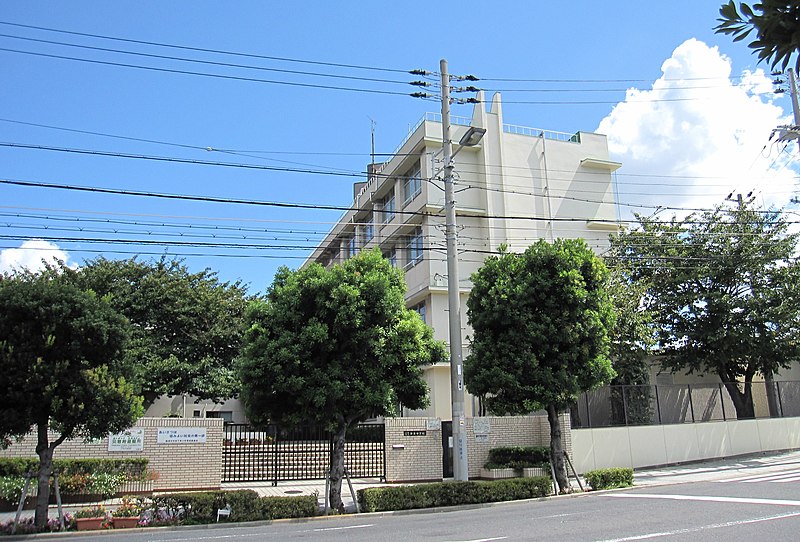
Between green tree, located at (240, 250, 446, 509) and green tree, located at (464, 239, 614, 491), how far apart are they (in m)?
3.32

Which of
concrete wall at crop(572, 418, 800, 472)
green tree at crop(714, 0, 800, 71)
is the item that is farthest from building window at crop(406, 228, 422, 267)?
green tree at crop(714, 0, 800, 71)

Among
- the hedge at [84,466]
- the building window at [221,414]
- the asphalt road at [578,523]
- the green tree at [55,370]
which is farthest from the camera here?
the building window at [221,414]

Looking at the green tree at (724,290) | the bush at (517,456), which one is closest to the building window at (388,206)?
the green tree at (724,290)

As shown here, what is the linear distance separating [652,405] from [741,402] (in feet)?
25.5

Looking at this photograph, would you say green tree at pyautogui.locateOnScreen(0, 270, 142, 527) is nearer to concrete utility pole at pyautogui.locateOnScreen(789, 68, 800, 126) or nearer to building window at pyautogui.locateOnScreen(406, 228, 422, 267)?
concrete utility pole at pyautogui.locateOnScreen(789, 68, 800, 126)

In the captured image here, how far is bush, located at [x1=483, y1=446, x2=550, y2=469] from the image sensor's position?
798 inches

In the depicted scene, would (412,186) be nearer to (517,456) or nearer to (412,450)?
(412,450)

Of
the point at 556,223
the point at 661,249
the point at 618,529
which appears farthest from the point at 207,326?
the point at 618,529

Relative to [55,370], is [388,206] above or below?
above

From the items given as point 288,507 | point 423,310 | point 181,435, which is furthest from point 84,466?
point 423,310

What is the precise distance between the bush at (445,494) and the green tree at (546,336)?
1.84m

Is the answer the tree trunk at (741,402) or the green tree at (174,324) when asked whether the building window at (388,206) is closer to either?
the green tree at (174,324)

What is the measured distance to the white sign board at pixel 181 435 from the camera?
1808 cm

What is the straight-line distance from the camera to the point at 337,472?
14.9 metres
